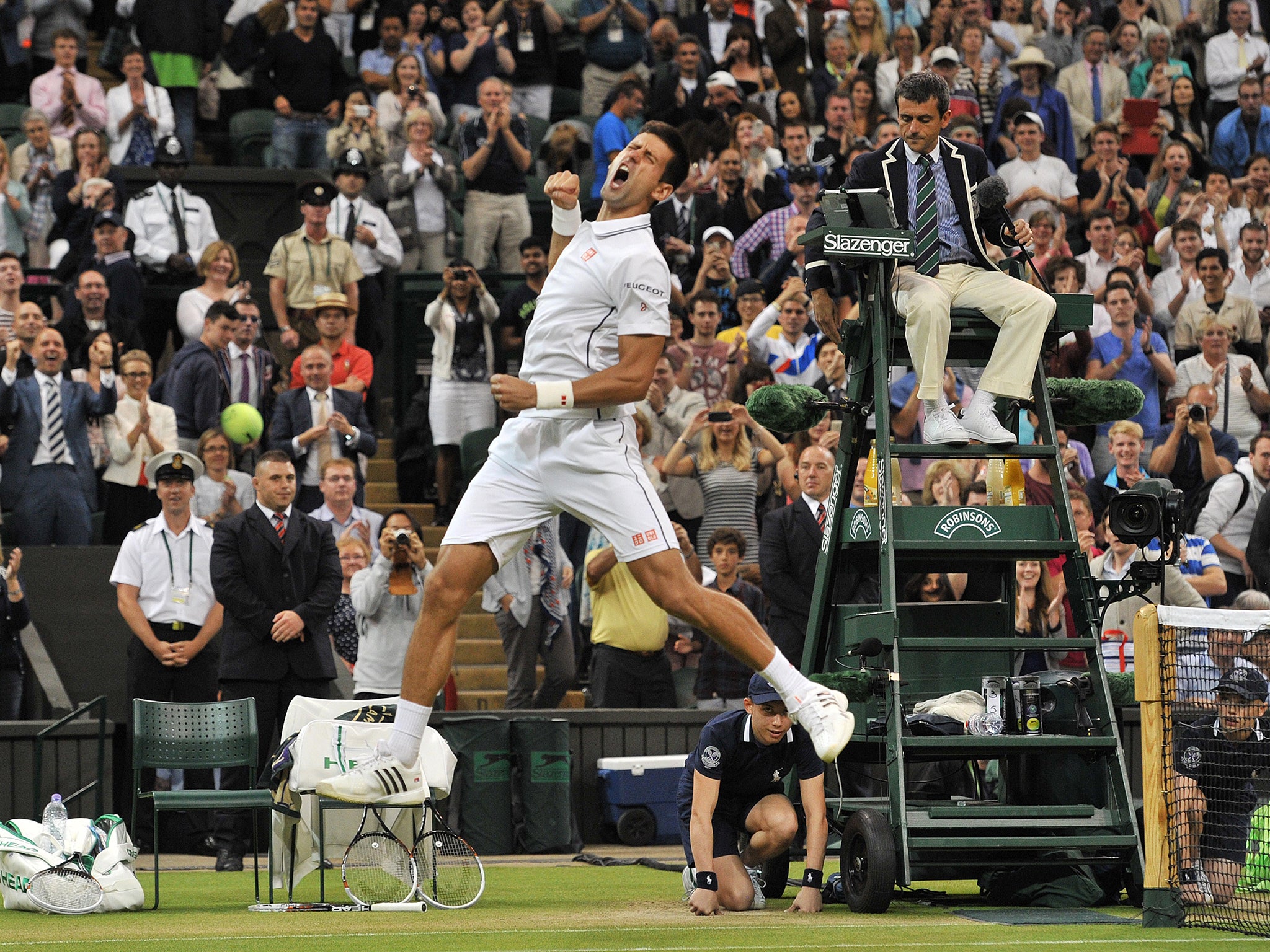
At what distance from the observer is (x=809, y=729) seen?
6934 millimetres

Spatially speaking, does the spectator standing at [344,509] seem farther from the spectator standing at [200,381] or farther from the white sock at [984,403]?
the white sock at [984,403]

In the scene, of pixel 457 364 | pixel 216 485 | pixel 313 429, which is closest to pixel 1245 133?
pixel 457 364

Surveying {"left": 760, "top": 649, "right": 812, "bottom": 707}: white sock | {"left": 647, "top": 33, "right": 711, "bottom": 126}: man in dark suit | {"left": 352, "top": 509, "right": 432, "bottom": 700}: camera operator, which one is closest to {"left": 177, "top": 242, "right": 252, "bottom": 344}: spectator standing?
{"left": 352, "top": 509, "right": 432, "bottom": 700}: camera operator

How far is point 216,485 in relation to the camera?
13.3 meters

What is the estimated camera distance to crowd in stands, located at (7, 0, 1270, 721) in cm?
1302

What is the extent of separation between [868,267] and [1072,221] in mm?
9477

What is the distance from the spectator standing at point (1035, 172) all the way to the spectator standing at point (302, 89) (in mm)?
6529

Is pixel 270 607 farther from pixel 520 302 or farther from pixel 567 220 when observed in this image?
pixel 520 302

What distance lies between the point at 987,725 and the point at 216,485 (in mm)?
6780

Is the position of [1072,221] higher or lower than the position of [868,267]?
higher

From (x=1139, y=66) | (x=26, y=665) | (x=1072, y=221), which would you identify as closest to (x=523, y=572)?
(x=26, y=665)

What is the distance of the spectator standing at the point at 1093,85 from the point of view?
19.6 metres

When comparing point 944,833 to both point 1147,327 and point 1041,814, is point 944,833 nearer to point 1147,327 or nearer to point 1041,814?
point 1041,814

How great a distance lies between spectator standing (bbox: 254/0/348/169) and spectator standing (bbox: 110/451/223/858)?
6333 millimetres
